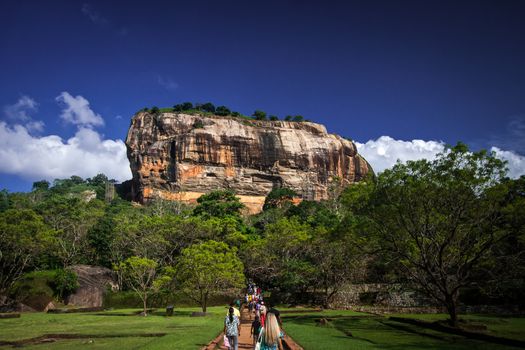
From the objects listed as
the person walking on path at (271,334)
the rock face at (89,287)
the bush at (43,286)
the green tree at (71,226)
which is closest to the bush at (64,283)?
the bush at (43,286)

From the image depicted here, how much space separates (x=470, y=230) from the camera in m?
17.2

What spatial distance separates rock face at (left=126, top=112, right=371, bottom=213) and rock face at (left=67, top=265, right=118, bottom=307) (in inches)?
1748

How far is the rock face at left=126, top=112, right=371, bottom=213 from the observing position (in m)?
Result: 83.2

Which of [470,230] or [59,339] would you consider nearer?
[59,339]

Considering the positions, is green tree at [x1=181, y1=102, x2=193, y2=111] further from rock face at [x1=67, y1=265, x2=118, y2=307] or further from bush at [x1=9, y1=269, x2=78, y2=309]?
bush at [x1=9, y1=269, x2=78, y2=309]

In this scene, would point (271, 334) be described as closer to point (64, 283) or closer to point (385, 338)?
point (385, 338)

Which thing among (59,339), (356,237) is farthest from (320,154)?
(59,339)

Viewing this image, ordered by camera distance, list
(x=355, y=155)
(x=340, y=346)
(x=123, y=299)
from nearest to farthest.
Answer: (x=340, y=346), (x=123, y=299), (x=355, y=155)

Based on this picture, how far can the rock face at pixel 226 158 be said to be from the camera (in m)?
83.2

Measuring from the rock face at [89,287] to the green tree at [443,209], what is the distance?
25.9 meters

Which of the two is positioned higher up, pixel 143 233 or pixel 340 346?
pixel 143 233

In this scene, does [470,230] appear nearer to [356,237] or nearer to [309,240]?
[356,237]

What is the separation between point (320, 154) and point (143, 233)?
2362 inches

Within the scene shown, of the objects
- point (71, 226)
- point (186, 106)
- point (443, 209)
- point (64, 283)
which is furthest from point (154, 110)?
point (443, 209)
